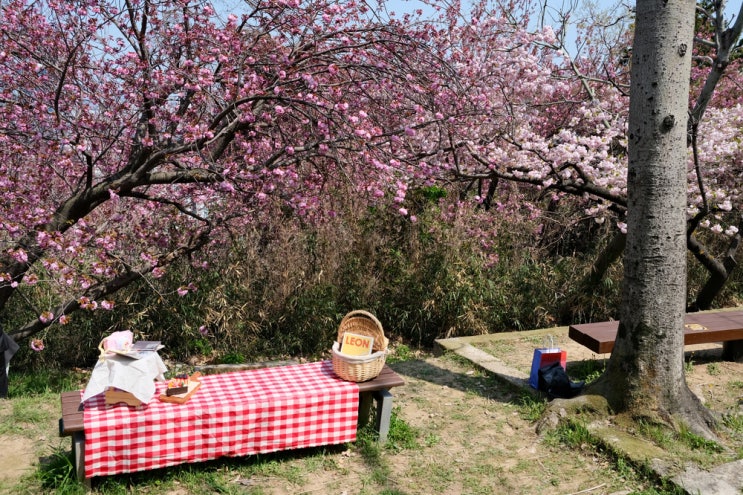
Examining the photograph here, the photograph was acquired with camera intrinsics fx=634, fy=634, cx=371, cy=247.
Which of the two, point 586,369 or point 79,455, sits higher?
point 586,369

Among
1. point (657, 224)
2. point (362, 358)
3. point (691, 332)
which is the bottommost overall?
point (362, 358)

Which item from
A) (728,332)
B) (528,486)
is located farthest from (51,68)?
(728,332)

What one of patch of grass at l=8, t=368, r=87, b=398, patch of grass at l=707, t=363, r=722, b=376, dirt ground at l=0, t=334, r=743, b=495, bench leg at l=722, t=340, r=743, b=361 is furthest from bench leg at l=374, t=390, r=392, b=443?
bench leg at l=722, t=340, r=743, b=361

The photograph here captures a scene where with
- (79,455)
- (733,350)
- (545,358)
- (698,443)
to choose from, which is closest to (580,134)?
(733,350)

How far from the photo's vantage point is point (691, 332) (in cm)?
534

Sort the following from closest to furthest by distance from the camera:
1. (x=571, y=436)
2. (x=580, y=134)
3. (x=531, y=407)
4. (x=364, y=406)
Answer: (x=571, y=436), (x=364, y=406), (x=531, y=407), (x=580, y=134)

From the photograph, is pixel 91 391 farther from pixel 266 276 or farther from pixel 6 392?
pixel 266 276

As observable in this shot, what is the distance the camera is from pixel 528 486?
3734 mm

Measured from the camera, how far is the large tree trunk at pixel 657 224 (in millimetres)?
4027

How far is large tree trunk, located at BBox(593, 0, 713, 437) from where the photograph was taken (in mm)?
4027

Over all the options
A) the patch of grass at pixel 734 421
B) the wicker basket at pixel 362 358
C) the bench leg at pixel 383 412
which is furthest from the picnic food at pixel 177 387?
the patch of grass at pixel 734 421

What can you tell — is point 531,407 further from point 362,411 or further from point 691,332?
point 691,332

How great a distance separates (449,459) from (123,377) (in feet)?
6.79

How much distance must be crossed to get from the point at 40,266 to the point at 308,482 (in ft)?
11.0
